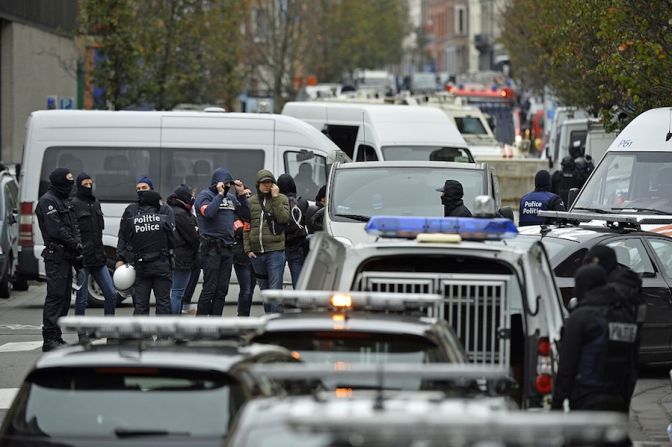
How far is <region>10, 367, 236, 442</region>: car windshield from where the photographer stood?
6.41 metres

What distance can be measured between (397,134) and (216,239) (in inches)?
360

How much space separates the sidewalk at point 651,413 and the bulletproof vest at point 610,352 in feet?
7.65

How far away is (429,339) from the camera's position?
7.36 m

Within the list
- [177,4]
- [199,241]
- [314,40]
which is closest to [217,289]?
[199,241]

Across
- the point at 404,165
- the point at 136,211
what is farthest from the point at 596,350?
the point at 404,165

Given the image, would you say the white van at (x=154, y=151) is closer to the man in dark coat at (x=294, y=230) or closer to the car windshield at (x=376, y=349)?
the man in dark coat at (x=294, y=230)

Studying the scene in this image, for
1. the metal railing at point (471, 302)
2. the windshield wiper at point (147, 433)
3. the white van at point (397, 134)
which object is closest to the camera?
the windshield wiper at point (147, 433)

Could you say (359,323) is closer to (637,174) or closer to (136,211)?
(136,211)

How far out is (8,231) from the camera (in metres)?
20.8

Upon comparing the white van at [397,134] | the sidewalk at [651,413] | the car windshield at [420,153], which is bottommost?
the sidewalk at [651,413]

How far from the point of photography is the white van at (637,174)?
57.2ft

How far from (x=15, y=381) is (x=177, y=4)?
2619cm

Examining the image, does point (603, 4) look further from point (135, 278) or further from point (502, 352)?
point (502, 352)

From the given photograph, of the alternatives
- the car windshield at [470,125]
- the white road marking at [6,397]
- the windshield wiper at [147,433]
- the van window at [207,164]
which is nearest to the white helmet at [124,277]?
the white road marking at [6,397]
